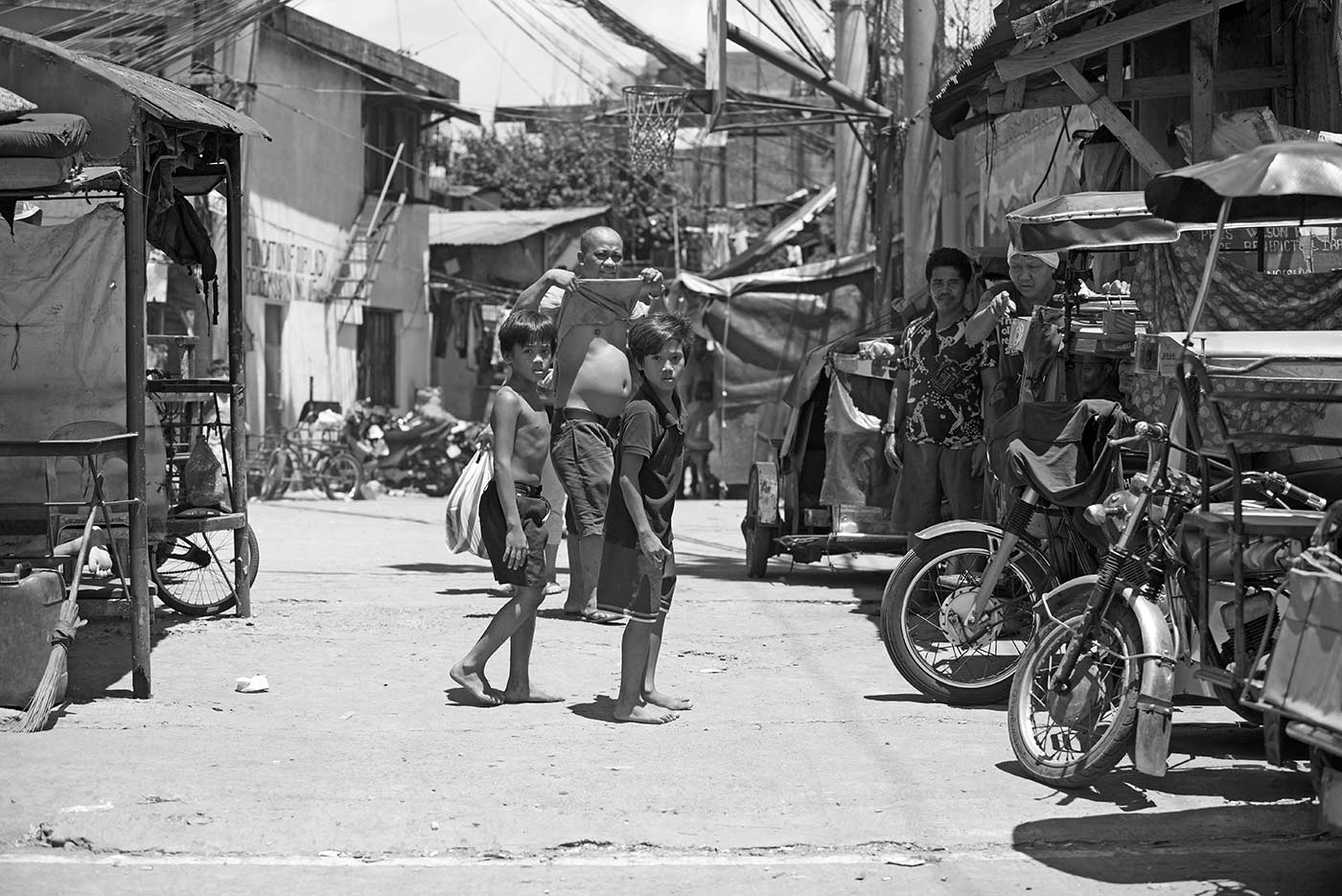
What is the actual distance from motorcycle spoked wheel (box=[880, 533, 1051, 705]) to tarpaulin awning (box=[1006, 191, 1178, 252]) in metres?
1.34

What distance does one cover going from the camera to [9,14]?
19.8m

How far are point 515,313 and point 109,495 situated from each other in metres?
2.56

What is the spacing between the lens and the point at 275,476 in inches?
813

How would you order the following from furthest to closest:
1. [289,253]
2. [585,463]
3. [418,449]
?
[289,253] < [418,449] < [585,463]

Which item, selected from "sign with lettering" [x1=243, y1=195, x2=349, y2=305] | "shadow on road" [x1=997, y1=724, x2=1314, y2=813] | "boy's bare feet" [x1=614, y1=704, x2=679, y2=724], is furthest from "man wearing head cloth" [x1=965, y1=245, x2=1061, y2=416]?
"sign with lettering" [x1=243, y1=195, x2=349, y2=305]

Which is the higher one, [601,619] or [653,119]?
[653,119]

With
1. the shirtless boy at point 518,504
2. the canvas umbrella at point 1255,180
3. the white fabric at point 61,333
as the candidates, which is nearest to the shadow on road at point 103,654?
the white fabric at point 61,333

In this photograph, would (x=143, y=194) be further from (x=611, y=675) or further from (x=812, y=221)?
(x=812, y=221)

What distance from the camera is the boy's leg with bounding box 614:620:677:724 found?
20.9 feet

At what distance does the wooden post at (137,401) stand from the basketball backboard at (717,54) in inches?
404

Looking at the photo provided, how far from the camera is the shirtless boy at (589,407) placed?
8688mm

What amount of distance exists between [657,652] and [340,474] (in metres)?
15.1

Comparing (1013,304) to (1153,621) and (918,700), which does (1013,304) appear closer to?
(918,700)

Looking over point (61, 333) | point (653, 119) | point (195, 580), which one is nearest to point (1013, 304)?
point (61, 333)
